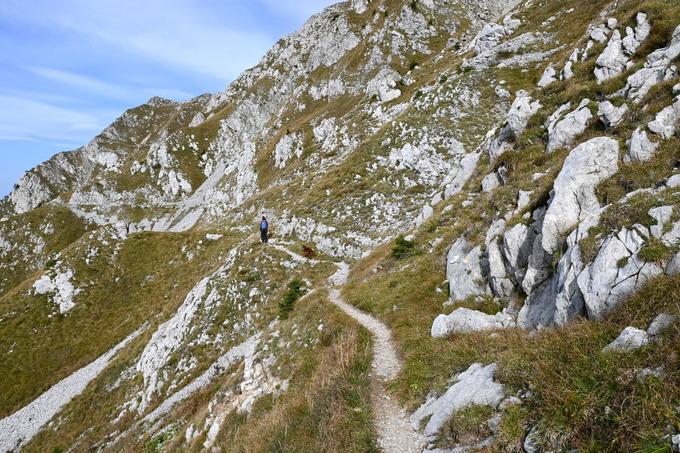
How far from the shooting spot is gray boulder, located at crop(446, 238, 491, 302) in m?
15.1

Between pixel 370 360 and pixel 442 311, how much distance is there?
13.9 feet

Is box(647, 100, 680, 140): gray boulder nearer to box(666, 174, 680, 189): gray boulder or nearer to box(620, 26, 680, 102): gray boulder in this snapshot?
box(666, 174, 680, 189): gray boulder

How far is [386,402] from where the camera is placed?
11.0 m

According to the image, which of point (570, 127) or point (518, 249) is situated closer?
point (518, 249)

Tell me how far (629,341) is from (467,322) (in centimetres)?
654

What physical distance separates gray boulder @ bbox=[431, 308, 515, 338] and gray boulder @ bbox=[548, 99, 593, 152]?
31.9ft

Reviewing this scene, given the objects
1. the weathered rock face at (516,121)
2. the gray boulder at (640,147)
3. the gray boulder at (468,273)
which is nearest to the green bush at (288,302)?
the gray boulder at (468,273)

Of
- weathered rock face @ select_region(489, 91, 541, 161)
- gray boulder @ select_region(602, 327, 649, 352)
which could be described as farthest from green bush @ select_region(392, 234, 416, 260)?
gray boulder @ select_region(602, 327, 649, 352)

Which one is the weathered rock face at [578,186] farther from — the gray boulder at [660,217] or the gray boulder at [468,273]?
the gray boulder at [468,273]

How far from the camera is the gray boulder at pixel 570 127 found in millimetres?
16969

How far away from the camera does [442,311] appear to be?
630 inches

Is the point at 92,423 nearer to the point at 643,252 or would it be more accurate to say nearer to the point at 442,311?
the point at 442,311

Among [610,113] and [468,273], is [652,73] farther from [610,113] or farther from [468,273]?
[468,273]

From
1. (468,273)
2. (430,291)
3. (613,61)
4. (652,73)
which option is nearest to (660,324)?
(468,273)
